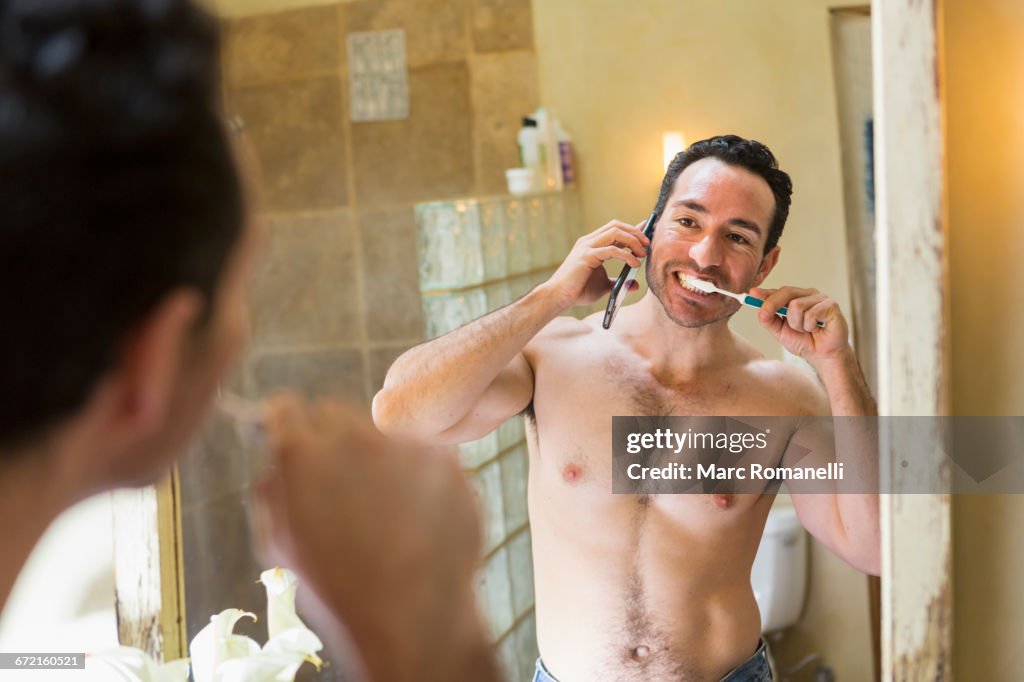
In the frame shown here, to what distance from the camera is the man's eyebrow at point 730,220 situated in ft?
3.09

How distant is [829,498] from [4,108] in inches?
33.0

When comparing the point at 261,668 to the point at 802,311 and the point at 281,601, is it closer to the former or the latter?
the point at 281,601

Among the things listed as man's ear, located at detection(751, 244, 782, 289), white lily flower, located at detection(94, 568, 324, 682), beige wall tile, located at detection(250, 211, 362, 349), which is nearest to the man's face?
man's ear, located at detection(751, 244, 782, 289)

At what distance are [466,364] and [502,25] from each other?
15.3 inches

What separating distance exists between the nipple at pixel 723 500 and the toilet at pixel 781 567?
4 centimetres

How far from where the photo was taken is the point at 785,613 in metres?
Result: 0.99

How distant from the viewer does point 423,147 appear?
1210mm

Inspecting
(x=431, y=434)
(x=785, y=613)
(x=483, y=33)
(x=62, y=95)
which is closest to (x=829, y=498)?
(x=785, y=613)

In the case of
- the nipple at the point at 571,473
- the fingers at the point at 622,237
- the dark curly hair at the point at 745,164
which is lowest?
the nipple at the point at 571,473

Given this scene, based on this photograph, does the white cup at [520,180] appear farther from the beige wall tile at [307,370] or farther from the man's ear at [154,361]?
the man's ear at [154,361]

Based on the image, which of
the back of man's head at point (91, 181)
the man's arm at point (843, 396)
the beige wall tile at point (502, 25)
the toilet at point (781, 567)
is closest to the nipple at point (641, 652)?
the toilet at point (781, 567)

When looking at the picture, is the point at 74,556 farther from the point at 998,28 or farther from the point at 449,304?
the point at 998,28

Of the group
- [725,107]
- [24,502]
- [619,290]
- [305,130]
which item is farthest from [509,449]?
[24,502]

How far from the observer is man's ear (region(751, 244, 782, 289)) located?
939 mm
